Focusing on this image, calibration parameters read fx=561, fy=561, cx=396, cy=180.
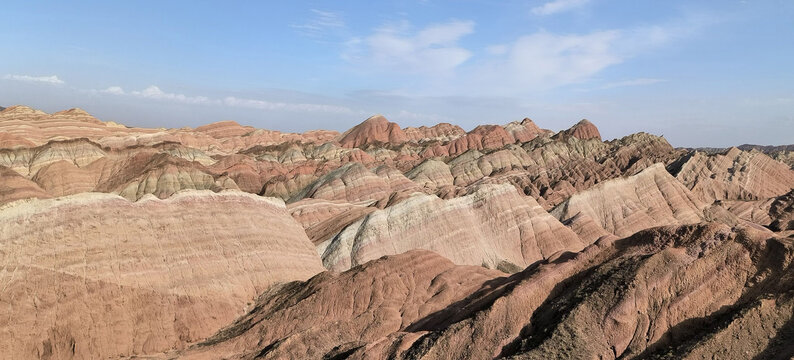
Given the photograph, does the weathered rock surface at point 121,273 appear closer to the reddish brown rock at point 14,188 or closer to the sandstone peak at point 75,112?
the reddish brown rock at point 14,188

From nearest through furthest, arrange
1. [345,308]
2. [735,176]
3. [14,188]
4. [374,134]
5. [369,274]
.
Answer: [345,308], [369,274], [14,188], [735,176], [374,134]

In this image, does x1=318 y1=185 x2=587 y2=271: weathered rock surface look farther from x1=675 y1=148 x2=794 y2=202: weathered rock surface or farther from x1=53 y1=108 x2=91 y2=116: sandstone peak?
x1=53 y1=108 x2=91 y2=116: sandstone peak

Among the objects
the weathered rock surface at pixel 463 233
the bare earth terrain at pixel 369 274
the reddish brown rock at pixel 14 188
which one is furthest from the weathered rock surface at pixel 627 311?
the reddish brown rock at pixel 14 188

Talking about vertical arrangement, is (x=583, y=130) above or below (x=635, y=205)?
above

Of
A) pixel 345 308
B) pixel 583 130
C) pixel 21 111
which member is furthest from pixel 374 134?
pixel 345 308

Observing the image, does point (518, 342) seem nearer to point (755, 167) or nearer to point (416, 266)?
point (416, 266)

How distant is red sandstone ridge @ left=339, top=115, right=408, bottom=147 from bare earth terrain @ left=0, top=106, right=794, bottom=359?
82.9 m

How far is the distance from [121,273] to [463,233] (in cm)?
3012

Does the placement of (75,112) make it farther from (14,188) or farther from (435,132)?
(435,132)

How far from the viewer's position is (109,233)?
29859 mm

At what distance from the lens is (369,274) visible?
96.1ft

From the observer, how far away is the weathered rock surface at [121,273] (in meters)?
26.1

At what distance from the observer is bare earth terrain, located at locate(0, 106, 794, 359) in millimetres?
17047

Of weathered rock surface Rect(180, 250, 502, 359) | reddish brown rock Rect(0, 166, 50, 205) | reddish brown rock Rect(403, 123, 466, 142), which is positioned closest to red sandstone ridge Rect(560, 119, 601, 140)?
reddish brown rock Rect(403, 123, 466, 142)
